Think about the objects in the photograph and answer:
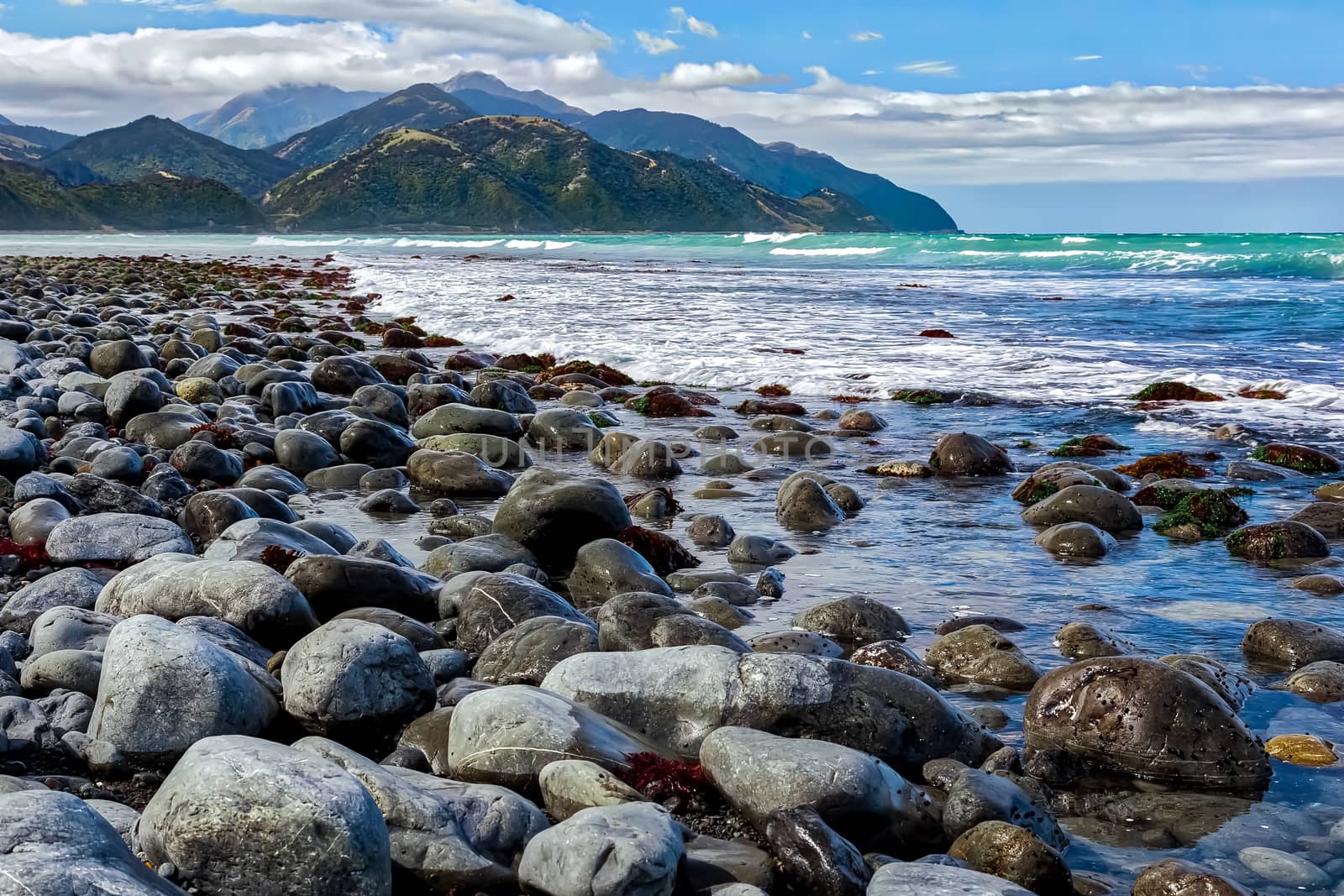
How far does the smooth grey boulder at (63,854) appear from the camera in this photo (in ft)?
8.11

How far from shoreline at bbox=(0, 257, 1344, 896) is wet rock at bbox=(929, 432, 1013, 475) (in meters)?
0.04

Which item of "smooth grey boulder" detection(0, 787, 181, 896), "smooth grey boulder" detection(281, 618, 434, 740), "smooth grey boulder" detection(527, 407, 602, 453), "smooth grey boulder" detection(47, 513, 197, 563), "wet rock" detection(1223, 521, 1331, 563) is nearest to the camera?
"smooth grey boulder" detection(0, 787, 181, 896)

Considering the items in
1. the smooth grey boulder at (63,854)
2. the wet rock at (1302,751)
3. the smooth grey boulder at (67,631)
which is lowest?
the wet rock at (1302,751)

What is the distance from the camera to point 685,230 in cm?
18262

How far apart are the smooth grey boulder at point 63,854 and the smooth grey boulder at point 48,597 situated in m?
3.00

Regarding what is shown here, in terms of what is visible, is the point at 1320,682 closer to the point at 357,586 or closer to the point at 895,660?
the point at 895,660

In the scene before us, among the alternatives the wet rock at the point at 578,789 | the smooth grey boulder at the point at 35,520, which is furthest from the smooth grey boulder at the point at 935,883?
the smooth grey boulder at the point at 35,520

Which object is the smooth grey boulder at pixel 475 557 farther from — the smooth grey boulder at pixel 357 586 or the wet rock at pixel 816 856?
the wet rock at pixel 816 856

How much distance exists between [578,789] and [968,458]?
745cm

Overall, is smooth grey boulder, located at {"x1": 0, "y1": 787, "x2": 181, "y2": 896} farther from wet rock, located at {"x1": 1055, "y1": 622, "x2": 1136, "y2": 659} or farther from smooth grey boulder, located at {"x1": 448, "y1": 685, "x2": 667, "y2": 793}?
wet rock, located at {"x1": 1055, "y1": 622, "x2": 1136, "y2": 659}

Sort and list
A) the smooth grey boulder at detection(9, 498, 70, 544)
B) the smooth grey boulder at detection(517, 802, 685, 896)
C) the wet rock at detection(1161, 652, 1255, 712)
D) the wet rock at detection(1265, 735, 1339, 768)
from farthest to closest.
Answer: the smooth grey boulder at detection(9, 498, 70, 544)
the wet rock at detection(1161, 652, 1255, 712)
the wet rock at detection(1265, 735, 1339, 768)
the smooth grey boulder at detection(517, 802, 685, 896)

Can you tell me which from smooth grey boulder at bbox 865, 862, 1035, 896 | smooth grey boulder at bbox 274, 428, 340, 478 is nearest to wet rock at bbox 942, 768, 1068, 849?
smooth grey boulder at bbox 865, 862, 1035, 896

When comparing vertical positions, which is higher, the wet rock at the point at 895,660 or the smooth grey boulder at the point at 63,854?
the smooth grey boulder at the point at 63,854

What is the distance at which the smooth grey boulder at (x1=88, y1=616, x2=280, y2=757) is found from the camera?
13.3ft
